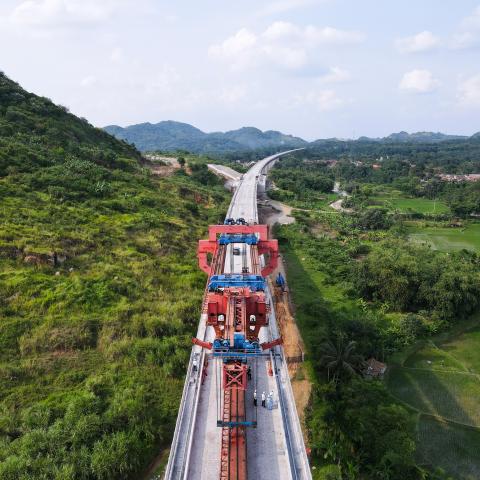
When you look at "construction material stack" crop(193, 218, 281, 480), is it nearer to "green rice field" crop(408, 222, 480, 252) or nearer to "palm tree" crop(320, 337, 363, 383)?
"palm tree" crop(320, 337, 363, 383)

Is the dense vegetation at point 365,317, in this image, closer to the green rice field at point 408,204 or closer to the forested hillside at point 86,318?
the forested hillside at point 86,318

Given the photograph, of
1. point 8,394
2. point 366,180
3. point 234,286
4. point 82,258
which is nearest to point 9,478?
point 8,394

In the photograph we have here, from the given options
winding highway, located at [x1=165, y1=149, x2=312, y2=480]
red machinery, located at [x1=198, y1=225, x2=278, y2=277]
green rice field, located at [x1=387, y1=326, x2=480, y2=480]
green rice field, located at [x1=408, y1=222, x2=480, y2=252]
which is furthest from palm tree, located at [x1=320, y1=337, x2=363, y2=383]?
green rice field, located at [x1=408, y1=222, x2=480, y2=252]

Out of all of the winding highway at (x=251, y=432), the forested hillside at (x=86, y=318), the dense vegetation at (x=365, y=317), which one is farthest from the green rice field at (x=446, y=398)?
the forested hillside at (x=86, y=318)

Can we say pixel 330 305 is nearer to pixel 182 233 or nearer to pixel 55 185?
pixel 182 233

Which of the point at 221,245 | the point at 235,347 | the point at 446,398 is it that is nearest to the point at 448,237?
the point at 446,398
